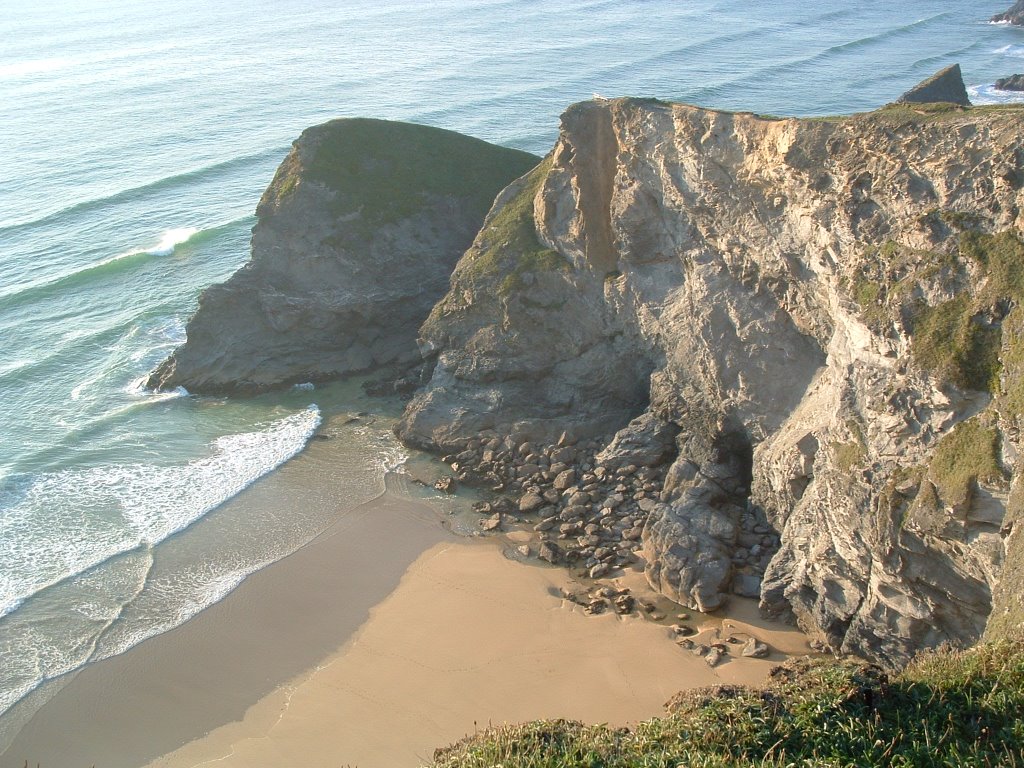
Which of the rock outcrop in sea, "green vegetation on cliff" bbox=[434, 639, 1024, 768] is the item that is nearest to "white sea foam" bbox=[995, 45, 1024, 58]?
the rock outcrop in sea

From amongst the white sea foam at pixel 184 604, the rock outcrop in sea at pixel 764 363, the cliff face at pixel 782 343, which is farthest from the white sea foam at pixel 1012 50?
the white sea foam at pixel 184 604

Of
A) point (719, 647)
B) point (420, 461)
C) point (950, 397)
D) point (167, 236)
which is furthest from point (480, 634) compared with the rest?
point (167, 236)

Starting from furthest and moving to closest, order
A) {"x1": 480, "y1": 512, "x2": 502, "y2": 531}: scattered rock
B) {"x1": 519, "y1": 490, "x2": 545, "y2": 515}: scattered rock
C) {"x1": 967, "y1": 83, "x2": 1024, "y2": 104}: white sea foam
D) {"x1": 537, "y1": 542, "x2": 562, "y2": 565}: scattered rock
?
1. {"x1": 967, "y1": 83, "x2": 1024, "y2": 104}: white sea foam
2. {"x1": 519, "y1": 490, "x2": 545, "y2": 515}: scattered rock
3. {"x1": 480, "y1": 512, "x2": 502, "y2": 531}: scattered rock
4. {"x1": 537, "y1": 542, "x2": 562, "y2": 565}: scattered rock

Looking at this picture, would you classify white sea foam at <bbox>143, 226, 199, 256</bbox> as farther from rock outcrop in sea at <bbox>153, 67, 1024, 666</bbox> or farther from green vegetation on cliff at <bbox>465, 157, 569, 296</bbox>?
green vegetation on cliff at <bbox>465, 157, 569, 296</bbox>

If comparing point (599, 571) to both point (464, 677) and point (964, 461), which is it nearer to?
point (464, 677)

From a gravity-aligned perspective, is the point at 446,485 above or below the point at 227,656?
above

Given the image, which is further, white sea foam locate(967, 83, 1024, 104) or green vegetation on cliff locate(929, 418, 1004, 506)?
white sea foam locate(967, 83, 1024, 104)

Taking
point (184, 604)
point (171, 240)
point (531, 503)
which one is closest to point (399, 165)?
point (531, 503)
